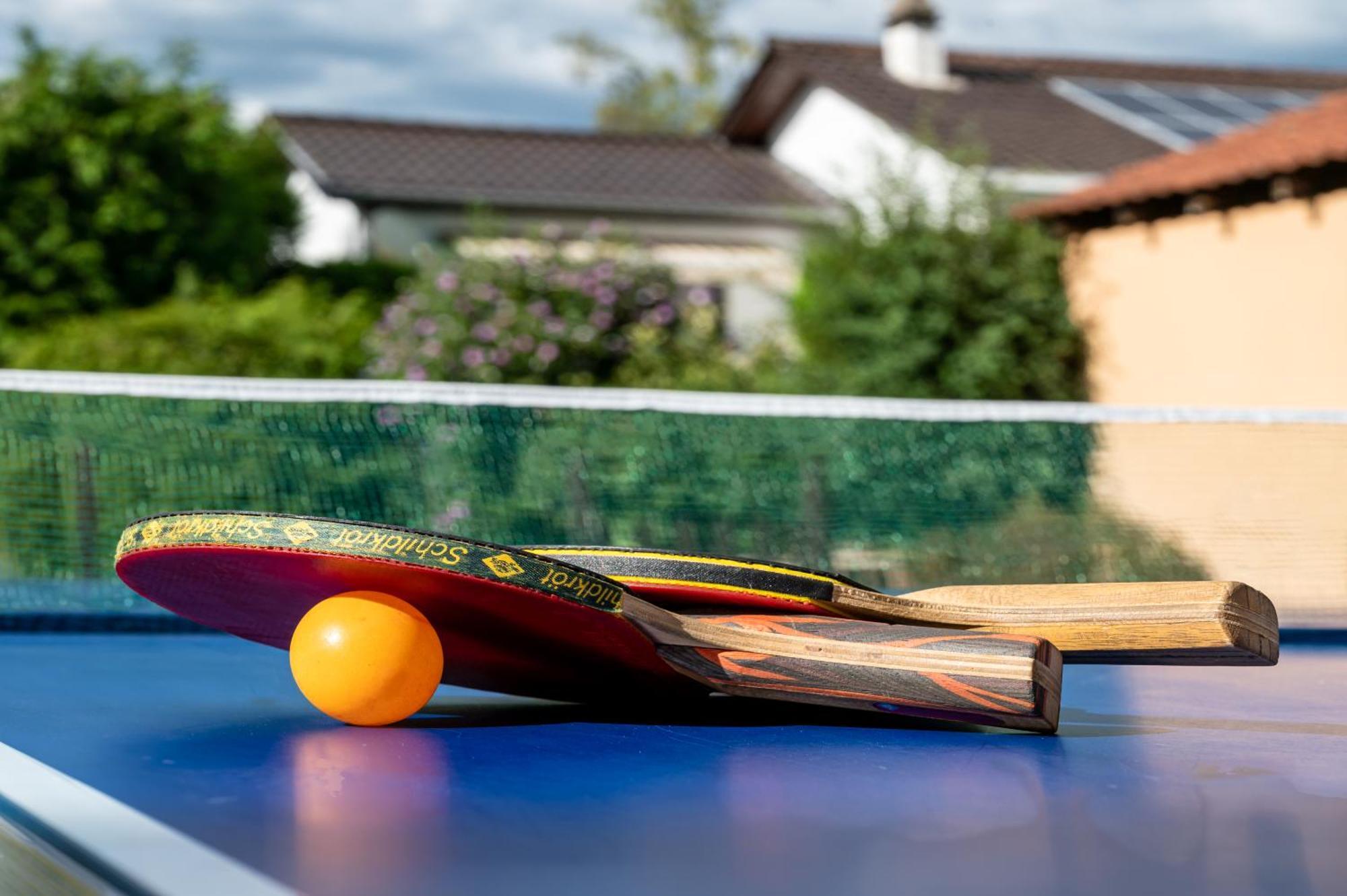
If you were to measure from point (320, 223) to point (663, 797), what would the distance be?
2852 centimetres

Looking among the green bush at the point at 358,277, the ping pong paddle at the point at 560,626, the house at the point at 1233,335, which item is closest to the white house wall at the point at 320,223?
the green bush at the point at 358,277

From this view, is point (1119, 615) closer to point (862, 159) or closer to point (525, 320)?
point (525, 320)

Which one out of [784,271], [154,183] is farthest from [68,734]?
[784,271]

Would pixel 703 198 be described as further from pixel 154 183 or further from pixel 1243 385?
pixel 1243 385

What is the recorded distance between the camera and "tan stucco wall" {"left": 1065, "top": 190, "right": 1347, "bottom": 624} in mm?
9320

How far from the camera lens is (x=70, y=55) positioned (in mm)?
18875

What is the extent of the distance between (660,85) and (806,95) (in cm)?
3256

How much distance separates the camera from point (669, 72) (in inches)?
2283

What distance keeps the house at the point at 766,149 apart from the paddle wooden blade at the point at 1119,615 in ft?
55.8

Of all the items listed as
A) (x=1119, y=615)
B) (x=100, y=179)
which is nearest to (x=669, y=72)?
→ (x=100, y=179)

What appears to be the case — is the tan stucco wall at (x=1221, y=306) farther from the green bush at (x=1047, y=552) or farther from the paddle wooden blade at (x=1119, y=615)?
the paddle wooden blade at (x=1119, y=615)

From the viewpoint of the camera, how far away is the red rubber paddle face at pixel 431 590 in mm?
3949

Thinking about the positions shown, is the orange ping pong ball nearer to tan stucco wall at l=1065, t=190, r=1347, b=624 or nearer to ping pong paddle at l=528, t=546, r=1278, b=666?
ping pong paddle at l=528, t=546, r=1278, b=666

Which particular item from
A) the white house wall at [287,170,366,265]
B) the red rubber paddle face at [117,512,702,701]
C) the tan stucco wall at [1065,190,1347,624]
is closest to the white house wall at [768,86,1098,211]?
the tan stucco wall at [1065,190,1347,624]
